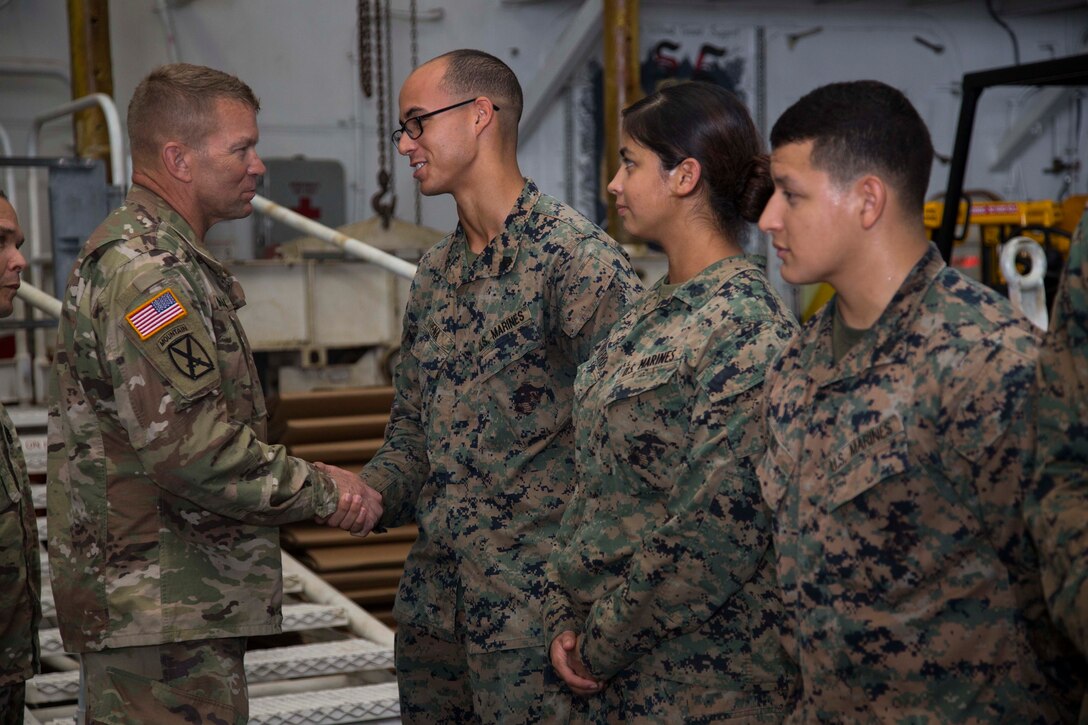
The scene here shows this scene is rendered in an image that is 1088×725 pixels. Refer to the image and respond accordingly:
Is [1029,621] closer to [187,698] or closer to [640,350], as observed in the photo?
[640,350]

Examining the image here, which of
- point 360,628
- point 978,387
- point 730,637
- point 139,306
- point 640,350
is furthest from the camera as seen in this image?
point 360,628

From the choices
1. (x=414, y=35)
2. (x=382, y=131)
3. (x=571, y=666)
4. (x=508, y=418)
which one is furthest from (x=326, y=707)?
(x=414, y=35)

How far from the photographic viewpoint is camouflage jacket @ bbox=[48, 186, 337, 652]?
7.04 ft

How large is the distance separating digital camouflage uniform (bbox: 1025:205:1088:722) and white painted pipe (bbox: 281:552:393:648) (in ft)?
8.45

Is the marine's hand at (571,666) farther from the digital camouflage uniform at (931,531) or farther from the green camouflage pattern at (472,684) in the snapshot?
the digital camouflage uniform at (931,531)

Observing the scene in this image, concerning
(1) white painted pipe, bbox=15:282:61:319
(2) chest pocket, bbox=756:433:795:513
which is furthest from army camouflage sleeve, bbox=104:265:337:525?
(1) white painted pipe, bbox=15:282:61:319

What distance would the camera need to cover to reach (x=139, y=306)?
7.07 ft

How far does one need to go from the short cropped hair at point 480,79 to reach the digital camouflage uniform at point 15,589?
1.28 metres

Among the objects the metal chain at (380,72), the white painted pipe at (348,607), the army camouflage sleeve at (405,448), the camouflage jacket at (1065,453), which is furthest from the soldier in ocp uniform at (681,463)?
the metal chain at (380,72)

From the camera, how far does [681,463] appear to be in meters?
1.84

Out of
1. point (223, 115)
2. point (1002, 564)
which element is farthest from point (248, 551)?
point (1002, 564)

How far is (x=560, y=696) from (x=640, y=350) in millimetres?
747

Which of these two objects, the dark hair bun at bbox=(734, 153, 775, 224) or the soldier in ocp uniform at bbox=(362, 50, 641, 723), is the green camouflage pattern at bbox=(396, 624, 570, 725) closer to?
the soldier in ocp uniform at bbox=(362, 50, 641, 723)

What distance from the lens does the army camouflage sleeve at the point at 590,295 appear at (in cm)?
233
